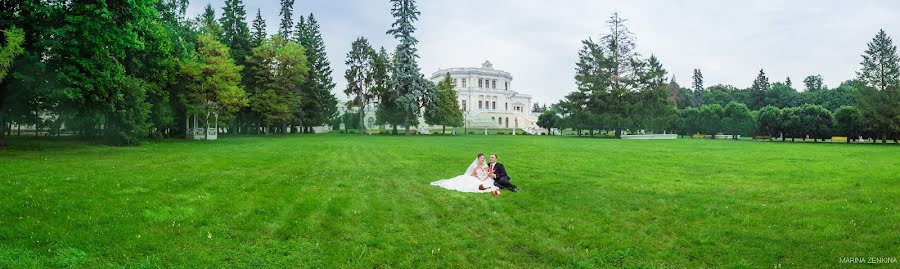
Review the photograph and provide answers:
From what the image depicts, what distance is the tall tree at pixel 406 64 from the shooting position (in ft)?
192

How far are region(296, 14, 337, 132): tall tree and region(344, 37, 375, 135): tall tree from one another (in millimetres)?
3911

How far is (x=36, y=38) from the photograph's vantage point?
65.8ft

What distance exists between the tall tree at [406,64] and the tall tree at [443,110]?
3522mm

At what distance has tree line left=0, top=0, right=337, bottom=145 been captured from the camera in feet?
63.1

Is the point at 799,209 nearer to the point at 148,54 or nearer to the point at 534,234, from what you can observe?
the point at 534,234

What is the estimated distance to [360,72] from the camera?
63.6 meters

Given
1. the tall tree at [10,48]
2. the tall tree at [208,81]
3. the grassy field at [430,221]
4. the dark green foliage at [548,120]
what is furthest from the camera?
the dark green foliage at [548,120]

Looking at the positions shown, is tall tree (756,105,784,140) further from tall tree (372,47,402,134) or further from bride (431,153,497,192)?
bride (431,153,497,192)

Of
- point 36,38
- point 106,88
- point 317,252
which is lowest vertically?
point 317,252

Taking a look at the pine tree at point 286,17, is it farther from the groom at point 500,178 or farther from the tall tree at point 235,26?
the groom at point 500,178

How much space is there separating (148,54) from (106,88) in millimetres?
9320

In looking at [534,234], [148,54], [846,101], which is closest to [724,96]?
[846,101]

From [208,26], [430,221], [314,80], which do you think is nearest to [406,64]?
[314,80]

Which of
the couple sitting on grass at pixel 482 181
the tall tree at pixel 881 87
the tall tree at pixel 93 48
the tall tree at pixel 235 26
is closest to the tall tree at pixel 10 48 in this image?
the tall tree at pixel 93 48
